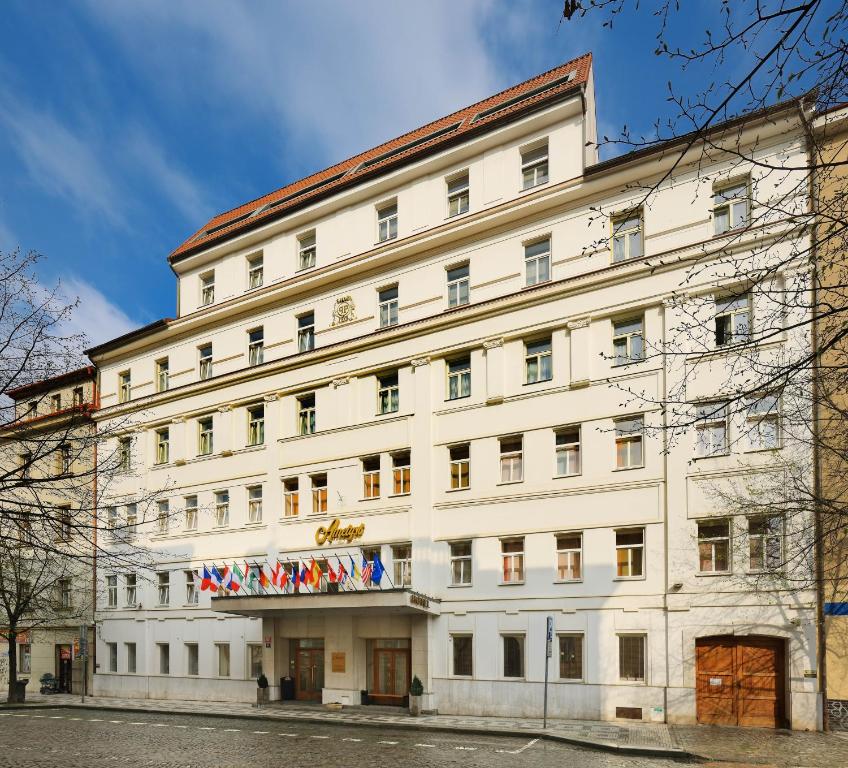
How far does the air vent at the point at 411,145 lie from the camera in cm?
3450

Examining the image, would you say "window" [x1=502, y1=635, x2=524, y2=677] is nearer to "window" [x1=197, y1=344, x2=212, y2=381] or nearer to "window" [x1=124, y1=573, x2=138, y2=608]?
"window" [x1=197, y1=344, x2=212, y2=381]

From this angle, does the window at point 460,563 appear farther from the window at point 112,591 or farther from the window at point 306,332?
the window at point 112,591

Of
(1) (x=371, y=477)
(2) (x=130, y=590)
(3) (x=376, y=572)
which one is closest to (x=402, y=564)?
(3) (x=376, y=572)

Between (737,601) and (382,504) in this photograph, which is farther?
(382,504)

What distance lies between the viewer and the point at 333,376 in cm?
3366

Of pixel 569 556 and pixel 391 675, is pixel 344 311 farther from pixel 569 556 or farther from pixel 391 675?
pixel 391 675

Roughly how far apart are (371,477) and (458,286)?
7823 millimetres

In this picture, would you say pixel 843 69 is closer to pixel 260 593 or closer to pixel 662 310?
pixel 662 310

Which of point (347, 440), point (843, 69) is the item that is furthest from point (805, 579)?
point (843, 69)

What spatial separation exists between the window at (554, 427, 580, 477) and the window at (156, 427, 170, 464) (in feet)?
68.7

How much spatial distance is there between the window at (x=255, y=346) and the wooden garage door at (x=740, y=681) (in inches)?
857

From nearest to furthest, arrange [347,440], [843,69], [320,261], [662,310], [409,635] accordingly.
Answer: [843,69] → [662,310] → [409,635] → [347,440] → [320,261]

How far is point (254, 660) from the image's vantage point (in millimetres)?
34531

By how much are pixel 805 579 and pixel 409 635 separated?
44.2 ft
